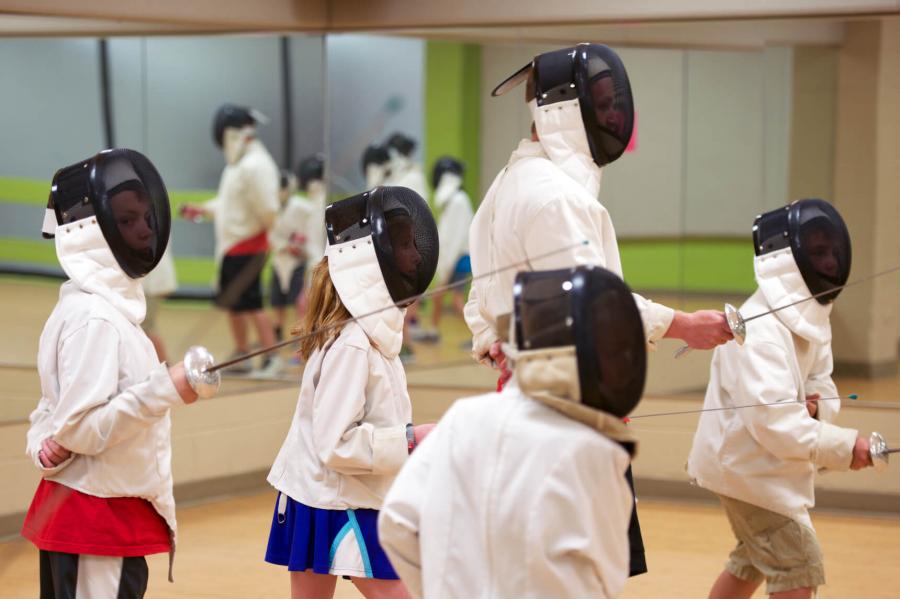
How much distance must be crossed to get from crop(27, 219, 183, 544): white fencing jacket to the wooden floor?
1439 millimetres

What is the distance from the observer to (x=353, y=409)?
2.27 metres

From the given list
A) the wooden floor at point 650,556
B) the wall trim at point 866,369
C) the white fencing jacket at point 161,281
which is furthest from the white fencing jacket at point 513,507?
the white fencing jacket at point 161,281

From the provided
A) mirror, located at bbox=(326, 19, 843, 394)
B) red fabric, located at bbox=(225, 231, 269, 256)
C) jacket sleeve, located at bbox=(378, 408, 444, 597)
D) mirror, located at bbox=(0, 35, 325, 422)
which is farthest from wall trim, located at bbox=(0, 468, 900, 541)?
jacket sleeve, located at bbox=(378, 408, 444, 597)

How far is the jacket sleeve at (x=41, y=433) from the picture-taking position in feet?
7.50

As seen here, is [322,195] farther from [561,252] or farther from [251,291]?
[561,252]

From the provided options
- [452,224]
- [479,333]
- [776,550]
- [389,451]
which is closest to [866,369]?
[452,224]

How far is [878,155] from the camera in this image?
17.0ft

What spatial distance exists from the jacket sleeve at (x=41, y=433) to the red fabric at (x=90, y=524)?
6 cm

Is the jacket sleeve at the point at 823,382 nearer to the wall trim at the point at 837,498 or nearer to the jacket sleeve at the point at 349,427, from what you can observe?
the jacket sleeve at the point at 349,427

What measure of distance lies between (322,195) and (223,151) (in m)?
0.66

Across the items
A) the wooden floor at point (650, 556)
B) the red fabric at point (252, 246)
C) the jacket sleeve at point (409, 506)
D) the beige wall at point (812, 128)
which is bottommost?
the wooden floor at point (650, 556)

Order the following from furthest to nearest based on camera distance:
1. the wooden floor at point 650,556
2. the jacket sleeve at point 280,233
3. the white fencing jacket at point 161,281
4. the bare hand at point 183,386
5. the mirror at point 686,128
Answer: the jacket sleeve at point 280,233 → the white fencing jacket at point 161,281 → the mirror at point 686,128 → the wooden floor at point 650,556 → the bare hand at point 183,386

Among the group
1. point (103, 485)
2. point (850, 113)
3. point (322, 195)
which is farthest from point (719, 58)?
point (103, 485)

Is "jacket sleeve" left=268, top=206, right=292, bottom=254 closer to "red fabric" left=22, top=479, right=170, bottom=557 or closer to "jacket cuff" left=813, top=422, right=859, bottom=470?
"red fabric" left=22, top=479, right=170, bottom=557
